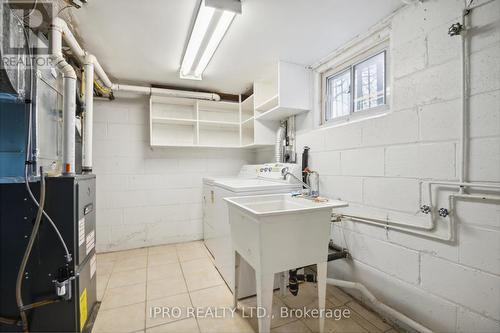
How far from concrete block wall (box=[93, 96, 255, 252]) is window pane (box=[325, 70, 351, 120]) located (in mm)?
1962

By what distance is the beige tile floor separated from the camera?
1.53 m

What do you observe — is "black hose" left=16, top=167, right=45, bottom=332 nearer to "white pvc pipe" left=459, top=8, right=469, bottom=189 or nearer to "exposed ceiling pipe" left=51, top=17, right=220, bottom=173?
"exposed ceiling pipe" left=51, top=17, right=220, bottom=173

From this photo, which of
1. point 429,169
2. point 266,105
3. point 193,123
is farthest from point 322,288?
point 193,123

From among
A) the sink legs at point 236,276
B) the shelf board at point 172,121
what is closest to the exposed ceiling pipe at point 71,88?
the shelf board at point 172,121

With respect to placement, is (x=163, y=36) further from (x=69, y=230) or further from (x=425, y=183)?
(x=425, y=183)

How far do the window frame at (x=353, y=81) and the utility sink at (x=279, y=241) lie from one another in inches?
36.8

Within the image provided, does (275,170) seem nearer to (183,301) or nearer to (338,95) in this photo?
(338,95)

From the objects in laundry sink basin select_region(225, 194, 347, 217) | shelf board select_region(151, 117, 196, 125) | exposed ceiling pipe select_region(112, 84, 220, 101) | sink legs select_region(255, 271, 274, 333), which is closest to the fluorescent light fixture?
exposed ceiling pipe select_region(112, 84, 220, 101)

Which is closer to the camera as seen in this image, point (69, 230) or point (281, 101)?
point (69, 230)

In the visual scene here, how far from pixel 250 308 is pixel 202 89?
2859 mm

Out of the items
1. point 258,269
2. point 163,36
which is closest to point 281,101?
point 163,36

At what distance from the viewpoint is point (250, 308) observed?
5.67ft

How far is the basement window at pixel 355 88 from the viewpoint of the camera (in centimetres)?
179

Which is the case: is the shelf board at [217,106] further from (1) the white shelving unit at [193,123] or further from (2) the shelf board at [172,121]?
(2) the shelf board at [172,121]
